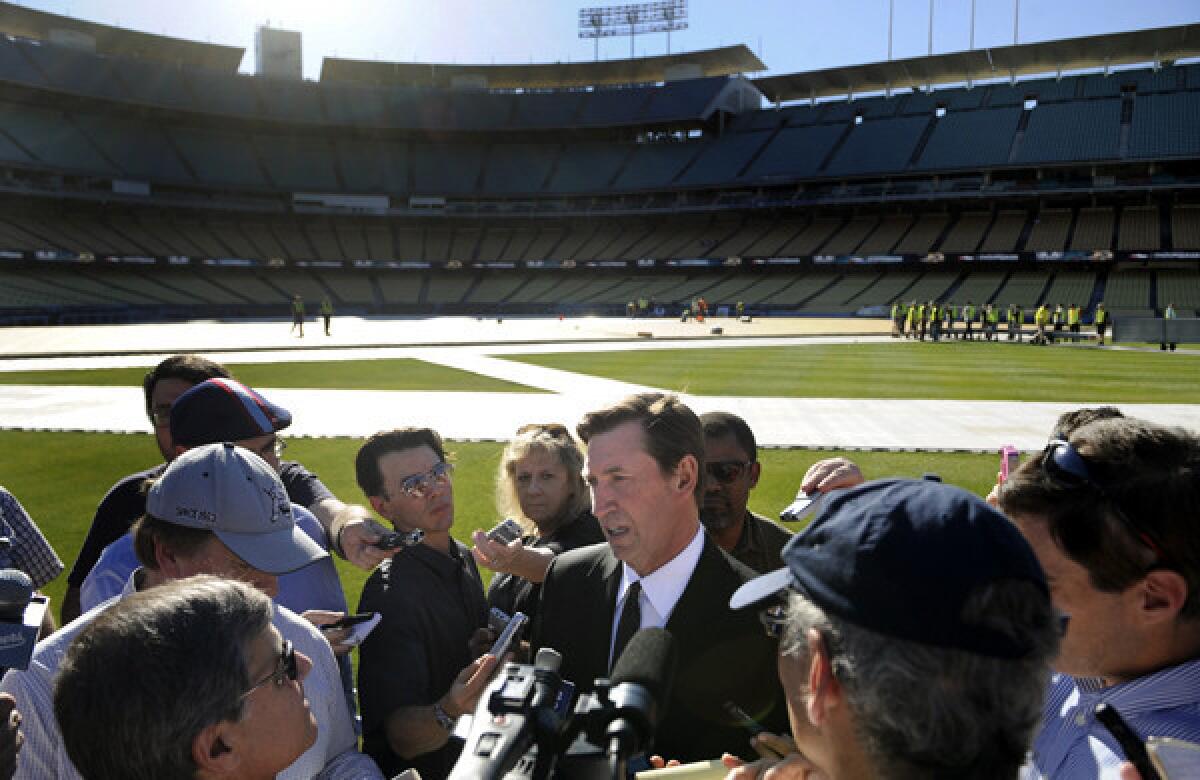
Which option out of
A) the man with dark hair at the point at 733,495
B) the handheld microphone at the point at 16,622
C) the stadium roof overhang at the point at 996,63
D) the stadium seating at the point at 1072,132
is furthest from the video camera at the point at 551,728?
the stadium roof overhang at the point at 996,63

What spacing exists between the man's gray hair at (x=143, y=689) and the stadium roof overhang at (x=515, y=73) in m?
87.2

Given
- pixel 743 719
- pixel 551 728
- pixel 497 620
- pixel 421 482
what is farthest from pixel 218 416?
pixel 551 728

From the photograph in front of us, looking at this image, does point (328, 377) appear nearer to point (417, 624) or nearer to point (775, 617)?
point (417, 624)

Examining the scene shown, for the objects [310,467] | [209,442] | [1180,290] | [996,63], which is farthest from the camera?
[996,63]

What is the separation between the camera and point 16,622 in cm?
172

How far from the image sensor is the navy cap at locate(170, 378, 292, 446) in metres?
4.19

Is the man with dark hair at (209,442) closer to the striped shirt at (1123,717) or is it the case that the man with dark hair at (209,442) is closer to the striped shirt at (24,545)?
the striped shirt at (24,545)

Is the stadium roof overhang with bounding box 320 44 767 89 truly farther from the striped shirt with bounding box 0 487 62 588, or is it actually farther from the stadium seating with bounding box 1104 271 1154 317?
the striped shirt with bounding box 0 487 62 588

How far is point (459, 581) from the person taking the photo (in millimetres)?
3758

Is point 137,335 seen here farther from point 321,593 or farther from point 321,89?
point 321,89

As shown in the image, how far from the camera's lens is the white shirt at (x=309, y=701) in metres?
2.34

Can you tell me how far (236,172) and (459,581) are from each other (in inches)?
3057

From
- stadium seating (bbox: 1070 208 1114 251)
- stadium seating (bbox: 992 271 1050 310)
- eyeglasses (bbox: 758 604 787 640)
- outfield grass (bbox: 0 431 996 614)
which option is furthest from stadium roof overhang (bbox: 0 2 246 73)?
eyeglasses (bbox: 758 604 787 640)

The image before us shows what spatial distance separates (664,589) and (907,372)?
910 inches
